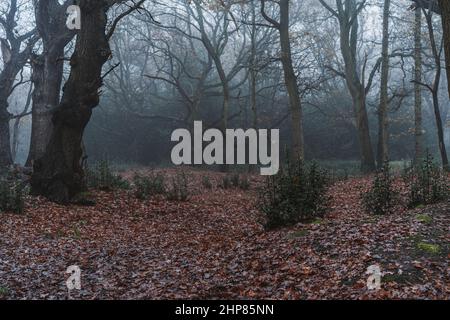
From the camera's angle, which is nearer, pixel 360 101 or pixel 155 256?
pixel 155 256

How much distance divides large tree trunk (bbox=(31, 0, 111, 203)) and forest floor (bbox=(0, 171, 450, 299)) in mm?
1261

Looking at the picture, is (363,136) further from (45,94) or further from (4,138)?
(4,138)

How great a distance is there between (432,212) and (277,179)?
2872 mm

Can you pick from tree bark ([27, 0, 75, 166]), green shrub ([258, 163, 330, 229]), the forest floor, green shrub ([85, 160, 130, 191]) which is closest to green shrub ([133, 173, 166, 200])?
green shrub ([85, 160, 130, 191])

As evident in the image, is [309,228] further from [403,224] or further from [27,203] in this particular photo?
[27,203]

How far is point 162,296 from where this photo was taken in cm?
624

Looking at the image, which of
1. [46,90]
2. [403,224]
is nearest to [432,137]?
[46,90]

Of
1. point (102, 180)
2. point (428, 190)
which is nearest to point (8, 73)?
point (102, 180)

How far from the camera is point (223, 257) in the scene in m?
8.12

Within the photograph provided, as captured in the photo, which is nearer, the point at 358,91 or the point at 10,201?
the point at 10,201

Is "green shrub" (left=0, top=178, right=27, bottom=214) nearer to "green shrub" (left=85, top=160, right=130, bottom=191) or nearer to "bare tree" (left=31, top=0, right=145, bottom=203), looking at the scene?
"bare tree" (left=31, top=0, right=145, bottom=203)

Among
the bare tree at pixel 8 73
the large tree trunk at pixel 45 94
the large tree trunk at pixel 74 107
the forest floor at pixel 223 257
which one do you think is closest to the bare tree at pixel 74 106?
the large tree trunk at pixel 74 107

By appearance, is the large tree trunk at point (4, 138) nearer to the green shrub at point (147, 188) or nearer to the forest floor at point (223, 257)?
the green shrub at point (147, 188)

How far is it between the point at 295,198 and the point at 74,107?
21.7 ft
